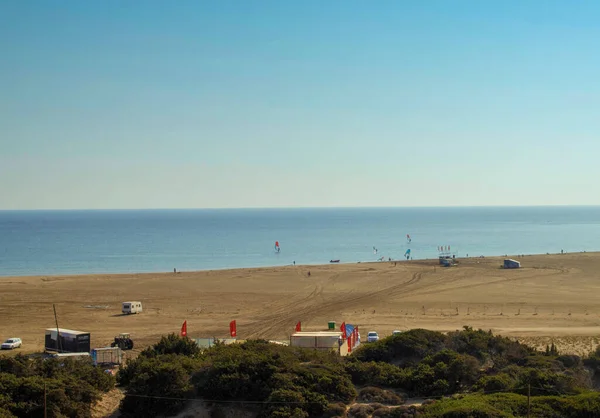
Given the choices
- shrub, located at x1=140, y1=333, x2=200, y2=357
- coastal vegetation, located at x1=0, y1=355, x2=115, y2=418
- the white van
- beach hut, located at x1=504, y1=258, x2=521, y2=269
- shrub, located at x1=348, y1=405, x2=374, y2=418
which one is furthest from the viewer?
beach hut, located at x1=504, y1=258, x2=521, y2=269

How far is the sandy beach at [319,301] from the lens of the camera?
3800 cm

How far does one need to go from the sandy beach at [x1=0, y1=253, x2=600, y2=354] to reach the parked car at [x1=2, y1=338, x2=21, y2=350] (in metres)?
0.63

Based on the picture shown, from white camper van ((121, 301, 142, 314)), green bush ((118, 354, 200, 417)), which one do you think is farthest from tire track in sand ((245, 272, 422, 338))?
green bush ((118, 354, 200, 417))

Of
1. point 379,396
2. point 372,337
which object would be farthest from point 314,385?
point 372,337

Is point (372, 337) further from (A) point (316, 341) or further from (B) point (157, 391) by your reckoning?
(B) point (157, 391)

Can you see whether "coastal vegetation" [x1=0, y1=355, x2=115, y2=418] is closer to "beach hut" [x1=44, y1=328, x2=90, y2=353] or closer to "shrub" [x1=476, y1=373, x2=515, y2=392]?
"beach hut" [x1=44, y1=328, x2=90, y2=353]

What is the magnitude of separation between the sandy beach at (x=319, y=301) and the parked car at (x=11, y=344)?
0.63 meters

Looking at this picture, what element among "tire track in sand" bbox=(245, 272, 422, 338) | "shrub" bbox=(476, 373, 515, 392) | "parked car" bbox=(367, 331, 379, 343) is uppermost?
"shrub" bbox=(476, 373, 515, 392)

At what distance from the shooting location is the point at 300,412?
56.2 feet

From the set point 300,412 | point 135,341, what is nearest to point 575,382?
point 300,412

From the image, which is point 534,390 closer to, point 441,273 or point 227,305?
point 227,305

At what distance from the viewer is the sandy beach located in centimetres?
3800

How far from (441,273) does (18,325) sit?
42909 millimetres

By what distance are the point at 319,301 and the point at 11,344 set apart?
23706 mm
